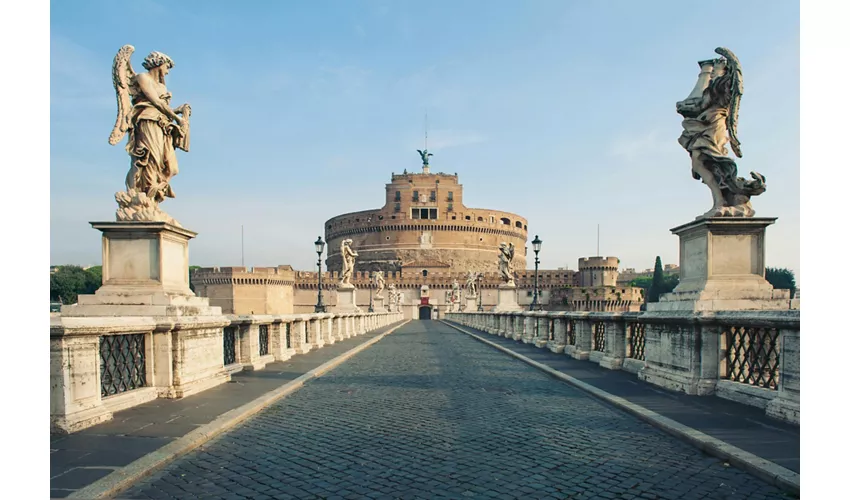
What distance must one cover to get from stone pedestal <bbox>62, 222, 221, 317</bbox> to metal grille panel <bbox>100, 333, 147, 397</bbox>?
0.45 m

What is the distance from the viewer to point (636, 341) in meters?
9.91

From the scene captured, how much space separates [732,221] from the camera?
276 inches

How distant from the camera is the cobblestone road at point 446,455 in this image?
3891 millimetres

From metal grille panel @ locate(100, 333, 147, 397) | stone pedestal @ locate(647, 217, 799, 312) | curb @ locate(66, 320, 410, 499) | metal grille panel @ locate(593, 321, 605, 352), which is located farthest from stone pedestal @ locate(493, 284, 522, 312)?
metal grille panel @ locate(100, 333, 147, 397)

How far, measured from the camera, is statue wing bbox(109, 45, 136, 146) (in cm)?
703

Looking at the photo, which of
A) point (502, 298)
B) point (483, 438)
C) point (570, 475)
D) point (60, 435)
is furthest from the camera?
point (502, 298)

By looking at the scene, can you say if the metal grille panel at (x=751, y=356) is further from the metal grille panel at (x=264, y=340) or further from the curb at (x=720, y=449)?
the metal grille panel at (x=264, y=340)

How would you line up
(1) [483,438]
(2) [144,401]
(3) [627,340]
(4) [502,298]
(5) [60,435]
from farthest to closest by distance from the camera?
(4) [502,298], (3) [627,340], (2) [144,401], (1) [483,438], (5) [60,435]

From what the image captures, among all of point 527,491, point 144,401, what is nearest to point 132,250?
point 144,401

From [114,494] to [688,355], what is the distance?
6.23m

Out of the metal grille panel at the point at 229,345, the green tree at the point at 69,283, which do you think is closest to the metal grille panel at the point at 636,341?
the metal grille panel at the point at 229,345

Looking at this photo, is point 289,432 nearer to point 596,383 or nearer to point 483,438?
point 483,438

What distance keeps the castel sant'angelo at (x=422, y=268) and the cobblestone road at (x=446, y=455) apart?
241 feet

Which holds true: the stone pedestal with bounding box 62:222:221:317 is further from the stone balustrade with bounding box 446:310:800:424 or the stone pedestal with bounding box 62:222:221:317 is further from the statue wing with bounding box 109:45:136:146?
the stone balustrade with bounding box 446:310:800:424
